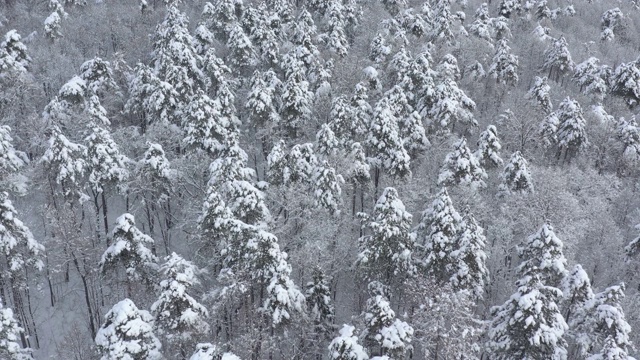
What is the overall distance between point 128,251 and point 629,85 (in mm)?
55965

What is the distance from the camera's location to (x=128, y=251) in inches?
1201

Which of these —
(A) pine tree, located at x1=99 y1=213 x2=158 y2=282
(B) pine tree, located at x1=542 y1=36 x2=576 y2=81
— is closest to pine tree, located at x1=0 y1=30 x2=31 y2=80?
(A) pine tree, located at x1=99 y1=213 x2=158 y2=282

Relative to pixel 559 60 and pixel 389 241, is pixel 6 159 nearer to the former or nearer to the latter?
pixel 389 241

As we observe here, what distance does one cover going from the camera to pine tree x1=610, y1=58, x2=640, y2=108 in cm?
5853

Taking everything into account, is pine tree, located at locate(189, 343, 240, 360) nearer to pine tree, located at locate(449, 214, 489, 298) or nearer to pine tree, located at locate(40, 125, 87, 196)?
pine tree, located at locate(449, 214, 489, 298)

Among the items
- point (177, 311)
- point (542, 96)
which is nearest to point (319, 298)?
point (177, 311)

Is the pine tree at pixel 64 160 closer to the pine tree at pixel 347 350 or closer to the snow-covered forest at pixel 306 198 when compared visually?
the snow-covered forest at pixel 306 198

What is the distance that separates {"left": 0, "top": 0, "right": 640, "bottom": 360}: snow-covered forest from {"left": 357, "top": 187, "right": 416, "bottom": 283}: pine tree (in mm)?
121

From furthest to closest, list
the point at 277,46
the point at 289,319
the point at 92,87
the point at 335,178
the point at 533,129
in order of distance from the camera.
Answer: the point at 277,46 < the point at 533,129 < the point at 92,87 < the point at 335,178 < the point at 289,319

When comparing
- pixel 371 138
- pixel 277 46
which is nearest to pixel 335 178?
pixel 371 138

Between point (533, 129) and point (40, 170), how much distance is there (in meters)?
44.1

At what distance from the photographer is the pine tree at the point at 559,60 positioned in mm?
63750

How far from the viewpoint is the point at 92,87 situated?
45688 millimetres

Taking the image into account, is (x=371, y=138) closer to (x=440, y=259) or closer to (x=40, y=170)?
(x=440, y=259)
